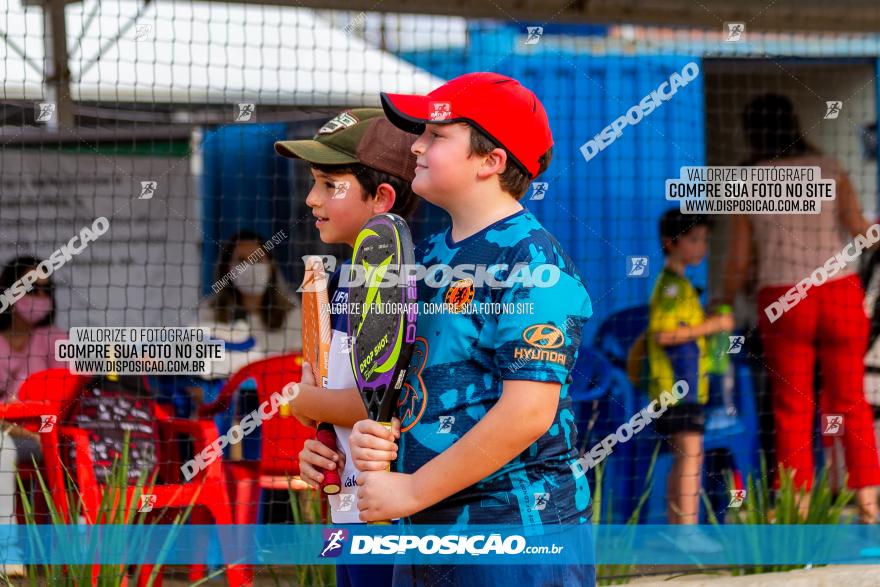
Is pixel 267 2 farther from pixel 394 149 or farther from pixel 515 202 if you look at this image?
pixel 515 202

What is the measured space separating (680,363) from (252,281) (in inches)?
81.7

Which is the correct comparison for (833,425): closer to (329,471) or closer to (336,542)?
(336,542)

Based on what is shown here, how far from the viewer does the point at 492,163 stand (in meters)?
2.19

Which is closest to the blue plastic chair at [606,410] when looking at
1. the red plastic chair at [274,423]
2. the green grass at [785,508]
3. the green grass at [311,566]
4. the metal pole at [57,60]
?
the green grass at [785,508]

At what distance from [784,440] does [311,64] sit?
301cm

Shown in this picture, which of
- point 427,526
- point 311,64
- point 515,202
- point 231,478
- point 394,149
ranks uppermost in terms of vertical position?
point 311,64

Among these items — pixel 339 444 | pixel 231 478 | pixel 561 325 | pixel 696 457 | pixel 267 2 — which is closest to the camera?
pixel 561 325

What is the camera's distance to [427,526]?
2135 mm

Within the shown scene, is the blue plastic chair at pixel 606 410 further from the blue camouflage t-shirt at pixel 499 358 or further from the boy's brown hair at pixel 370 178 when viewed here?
the blue camouflage t-shirt at pixel 499 358

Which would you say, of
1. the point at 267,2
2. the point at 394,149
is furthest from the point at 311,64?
the point at 394,149

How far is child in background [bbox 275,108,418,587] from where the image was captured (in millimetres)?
2520

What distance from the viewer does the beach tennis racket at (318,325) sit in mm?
2523

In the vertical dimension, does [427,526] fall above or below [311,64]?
below

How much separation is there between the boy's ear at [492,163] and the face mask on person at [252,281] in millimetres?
3262
